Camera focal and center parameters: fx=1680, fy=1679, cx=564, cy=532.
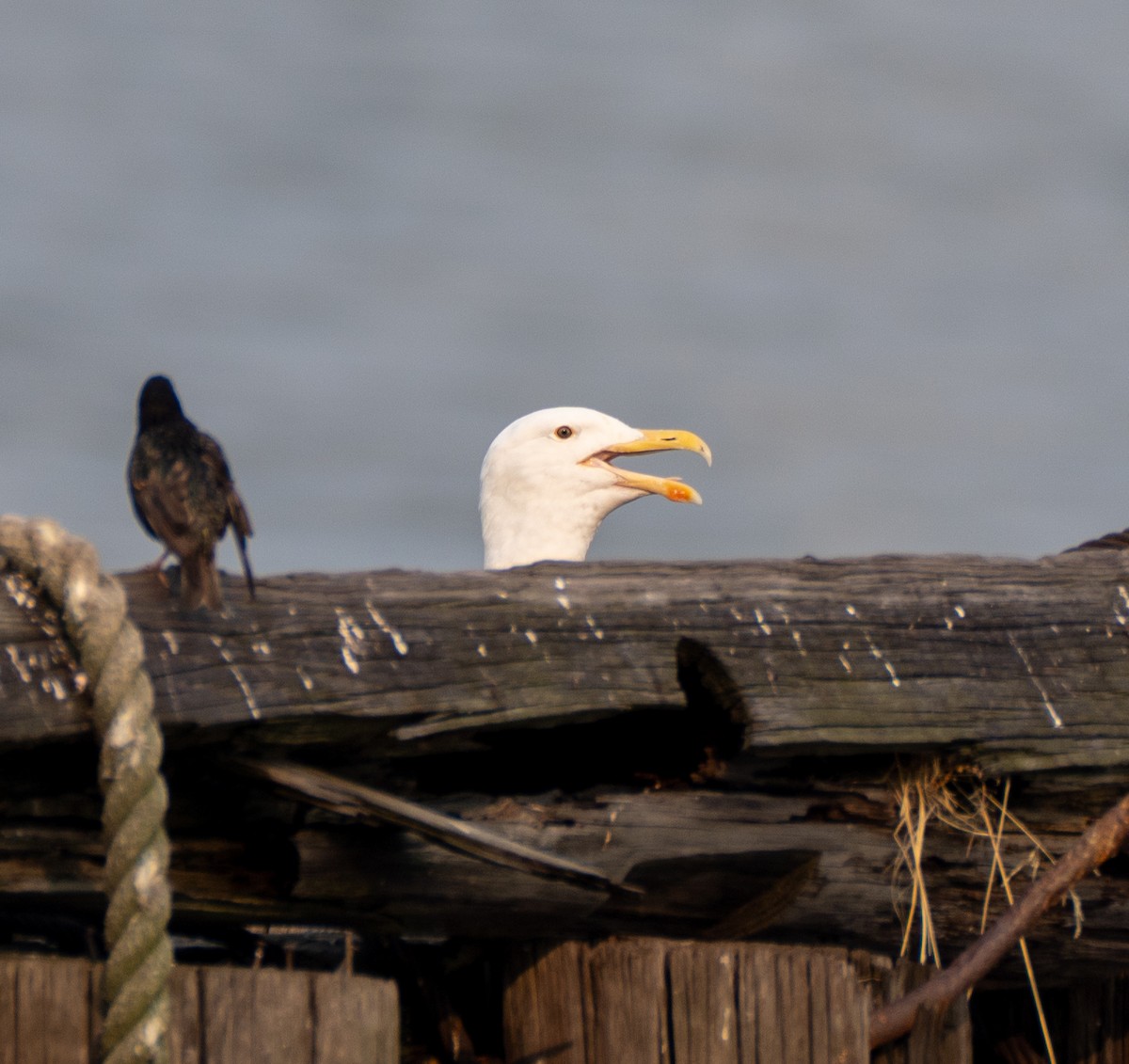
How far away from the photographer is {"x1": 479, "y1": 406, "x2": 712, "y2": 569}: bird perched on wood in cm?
646

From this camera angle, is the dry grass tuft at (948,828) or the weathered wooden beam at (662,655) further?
the dry grass tuft at (948,828)

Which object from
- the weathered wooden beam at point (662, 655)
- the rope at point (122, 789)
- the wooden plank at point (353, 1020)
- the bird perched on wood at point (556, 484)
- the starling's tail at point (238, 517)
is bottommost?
the wooden plank at point (353, 1020)

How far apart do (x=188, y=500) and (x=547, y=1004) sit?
1.11 meters

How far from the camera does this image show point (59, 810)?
2.63 metres

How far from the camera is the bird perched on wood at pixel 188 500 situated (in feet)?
8.76

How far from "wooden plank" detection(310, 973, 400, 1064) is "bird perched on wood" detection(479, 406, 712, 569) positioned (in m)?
3.85

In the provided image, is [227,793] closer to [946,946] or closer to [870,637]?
[870,637]

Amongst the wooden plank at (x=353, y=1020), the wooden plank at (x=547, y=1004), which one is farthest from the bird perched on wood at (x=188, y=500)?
the wooden plank at (x=547, y=1004)

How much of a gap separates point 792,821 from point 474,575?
0.76 metres

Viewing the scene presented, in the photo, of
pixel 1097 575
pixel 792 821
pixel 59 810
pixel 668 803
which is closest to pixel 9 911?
pixel 59 810

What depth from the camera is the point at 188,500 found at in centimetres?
294

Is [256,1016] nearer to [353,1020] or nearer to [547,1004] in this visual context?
[353,1020]

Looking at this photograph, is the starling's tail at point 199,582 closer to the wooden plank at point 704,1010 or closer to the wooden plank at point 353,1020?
the wooden plank at point 353,1020

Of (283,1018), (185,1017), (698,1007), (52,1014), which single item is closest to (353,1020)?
(283,1018)
